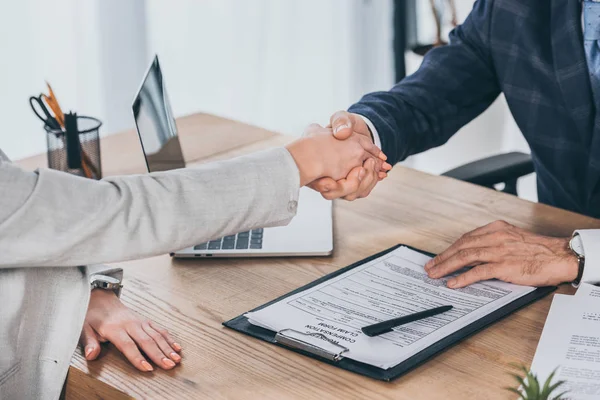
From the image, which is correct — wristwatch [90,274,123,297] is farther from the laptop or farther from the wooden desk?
the laptop

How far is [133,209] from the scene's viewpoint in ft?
3.36

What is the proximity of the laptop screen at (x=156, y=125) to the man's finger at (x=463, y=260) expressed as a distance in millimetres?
527

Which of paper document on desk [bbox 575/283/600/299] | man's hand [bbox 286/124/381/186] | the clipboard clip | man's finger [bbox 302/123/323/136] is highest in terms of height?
man's finger [bbox 302/123/323/136]

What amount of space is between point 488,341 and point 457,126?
86cm

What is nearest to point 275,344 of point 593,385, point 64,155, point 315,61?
point 593,385

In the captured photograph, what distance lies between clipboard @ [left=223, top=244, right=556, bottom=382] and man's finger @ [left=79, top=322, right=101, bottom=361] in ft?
0.57

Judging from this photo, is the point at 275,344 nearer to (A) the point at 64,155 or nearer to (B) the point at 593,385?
(B) the point at 593,385

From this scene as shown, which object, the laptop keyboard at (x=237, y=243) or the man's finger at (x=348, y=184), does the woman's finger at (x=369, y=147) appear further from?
the laptop keyboard at (x=237, y=243)

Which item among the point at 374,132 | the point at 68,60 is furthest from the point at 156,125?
the point at 68,60

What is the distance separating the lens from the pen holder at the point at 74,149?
1.59 meters

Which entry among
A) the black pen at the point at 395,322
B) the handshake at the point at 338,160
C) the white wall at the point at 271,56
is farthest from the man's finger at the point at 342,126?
the white wall at the point at 271,56

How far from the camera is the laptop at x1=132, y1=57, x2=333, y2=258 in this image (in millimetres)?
1343

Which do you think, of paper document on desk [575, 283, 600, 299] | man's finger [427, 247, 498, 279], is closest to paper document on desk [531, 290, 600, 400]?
paper document on desk [575, 283, 600, 299]

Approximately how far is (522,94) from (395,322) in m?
0.89
